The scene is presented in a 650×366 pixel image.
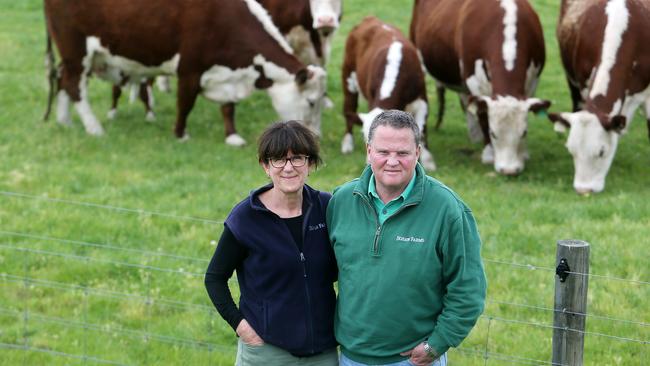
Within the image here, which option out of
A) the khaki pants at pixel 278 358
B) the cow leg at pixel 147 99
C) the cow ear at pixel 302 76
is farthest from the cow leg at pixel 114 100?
Answer: the khaki pants at pixel 278 358

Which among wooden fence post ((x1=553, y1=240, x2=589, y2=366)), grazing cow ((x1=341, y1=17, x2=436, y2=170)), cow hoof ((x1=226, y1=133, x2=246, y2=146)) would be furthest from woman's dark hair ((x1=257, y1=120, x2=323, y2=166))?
cow hoof ((x1=226, y1=133, x2=246, y2=146))

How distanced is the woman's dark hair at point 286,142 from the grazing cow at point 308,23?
9942mm

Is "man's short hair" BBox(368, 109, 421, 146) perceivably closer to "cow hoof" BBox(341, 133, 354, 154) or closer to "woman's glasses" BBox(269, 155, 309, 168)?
"woman's glasses" BBox(269, 155, 309, 168)

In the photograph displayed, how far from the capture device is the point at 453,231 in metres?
3.79

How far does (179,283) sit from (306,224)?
3474 millimetres

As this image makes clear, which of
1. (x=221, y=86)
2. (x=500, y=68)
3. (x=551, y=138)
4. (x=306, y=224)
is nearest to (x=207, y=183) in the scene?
(x=221, y=86)

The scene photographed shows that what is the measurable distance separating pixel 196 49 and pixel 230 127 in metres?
1.12

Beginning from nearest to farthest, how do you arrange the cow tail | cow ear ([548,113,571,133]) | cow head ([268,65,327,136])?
cow ear ([548,113,571,133]) → cow head ([268,65,327,136]) → the cow tail

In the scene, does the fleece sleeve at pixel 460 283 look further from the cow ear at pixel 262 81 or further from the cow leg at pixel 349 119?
the cow ear at pixel 262 81

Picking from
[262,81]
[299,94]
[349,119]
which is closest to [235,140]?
[262,81]

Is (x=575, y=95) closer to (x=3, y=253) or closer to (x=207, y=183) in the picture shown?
(x=207, y=183)

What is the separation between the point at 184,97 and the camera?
1284cm

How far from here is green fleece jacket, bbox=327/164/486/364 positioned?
12.5ft

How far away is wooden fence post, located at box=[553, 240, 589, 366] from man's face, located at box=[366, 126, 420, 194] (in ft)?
3.32
